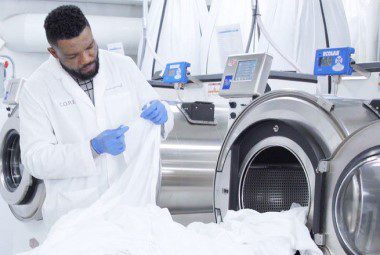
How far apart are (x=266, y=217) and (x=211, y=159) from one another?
118 cm

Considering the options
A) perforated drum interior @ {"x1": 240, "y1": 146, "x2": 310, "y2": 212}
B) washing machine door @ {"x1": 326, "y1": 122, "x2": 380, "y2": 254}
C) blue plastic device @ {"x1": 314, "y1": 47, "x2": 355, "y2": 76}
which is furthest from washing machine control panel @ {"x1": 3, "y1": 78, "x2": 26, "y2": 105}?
washing machine door @ {"x1": 326, "y1": 122, "x2": 380, "y2": 254}

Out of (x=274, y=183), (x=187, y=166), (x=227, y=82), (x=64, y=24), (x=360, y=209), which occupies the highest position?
(x=64, y=24)

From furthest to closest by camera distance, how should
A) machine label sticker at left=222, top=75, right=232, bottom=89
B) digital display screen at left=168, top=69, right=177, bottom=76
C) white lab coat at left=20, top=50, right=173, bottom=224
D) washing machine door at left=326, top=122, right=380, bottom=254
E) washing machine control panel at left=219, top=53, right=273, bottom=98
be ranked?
digital display screen at left=168, top=69, right=177, bottom=76, white lab coat at left=20, top=50, right=173, bottom=224, machine label sticker at left=222, top=75, right=232, bottom=89, washing machine control panel at left=219, top=53, right=273, bottom=98, washing machine door at left=326, top=122, right=380, bottom=254

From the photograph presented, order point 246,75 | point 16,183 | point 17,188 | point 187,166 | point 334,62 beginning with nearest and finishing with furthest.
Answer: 1. point 246,75
2. point 334,62
3. point 187,166
4. point 17,188
5. point 16,183

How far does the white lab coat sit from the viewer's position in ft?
6.48

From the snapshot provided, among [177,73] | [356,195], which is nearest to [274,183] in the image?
[356,195]

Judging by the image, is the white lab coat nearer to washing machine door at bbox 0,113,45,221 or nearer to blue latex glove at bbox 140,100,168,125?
blue latex glove at bbox 140,100,168,125

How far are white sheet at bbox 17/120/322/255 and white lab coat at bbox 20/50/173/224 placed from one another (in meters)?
0.37

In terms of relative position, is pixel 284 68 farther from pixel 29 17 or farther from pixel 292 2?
pixel 29 17

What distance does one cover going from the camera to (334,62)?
1904 millimetres

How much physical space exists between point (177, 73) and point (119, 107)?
843 mm

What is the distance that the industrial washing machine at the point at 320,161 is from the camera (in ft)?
4.28

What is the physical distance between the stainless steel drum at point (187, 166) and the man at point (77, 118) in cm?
54

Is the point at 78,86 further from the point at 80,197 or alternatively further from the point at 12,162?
the point at 12,162
